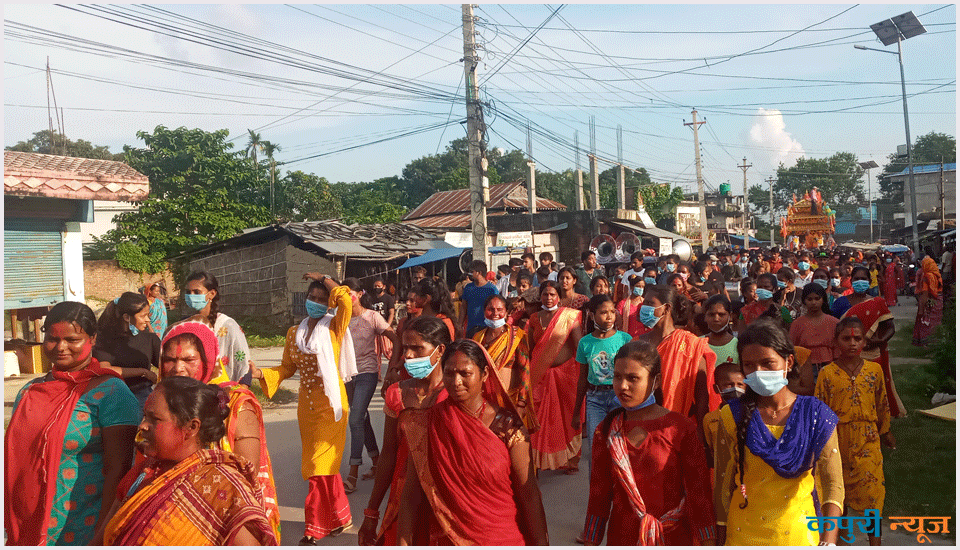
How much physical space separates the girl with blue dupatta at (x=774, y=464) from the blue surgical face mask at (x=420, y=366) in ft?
4.46

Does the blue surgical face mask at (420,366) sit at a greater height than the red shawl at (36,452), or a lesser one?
greater

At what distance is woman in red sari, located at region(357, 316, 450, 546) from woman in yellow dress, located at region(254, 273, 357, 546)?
139cm

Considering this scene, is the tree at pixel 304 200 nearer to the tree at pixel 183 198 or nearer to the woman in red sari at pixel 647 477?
the tree at pixel 183 198

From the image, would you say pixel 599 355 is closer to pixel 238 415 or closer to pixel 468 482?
pixel 468 482

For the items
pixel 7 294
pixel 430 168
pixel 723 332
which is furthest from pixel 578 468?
pixel 430 168

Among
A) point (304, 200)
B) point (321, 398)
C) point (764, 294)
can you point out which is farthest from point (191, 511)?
point (304, 200)

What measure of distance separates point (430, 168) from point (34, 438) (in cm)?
5677

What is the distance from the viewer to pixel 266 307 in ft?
65.4

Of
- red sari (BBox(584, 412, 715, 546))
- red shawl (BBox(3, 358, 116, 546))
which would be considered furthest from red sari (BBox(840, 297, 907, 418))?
red shawl (BBox(3, 358, 116, 546))

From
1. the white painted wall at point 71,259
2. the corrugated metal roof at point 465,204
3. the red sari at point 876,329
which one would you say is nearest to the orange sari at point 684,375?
the red sari at point 876,329

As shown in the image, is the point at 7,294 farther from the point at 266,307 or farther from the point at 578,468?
the point at 266,307

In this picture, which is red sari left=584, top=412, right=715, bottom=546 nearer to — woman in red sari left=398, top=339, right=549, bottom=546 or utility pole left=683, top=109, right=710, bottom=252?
woman in red sari left=398, top=339, right=549, bottom=546

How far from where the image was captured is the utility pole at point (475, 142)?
15328 millimetres

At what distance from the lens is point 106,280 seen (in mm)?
22484
